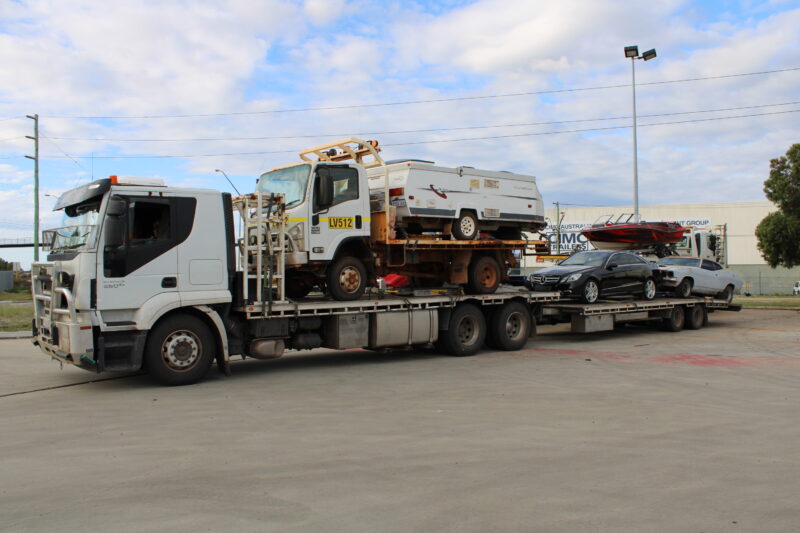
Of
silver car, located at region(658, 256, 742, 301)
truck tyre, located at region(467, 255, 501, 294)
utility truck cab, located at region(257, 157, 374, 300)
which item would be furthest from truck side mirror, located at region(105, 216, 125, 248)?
silver car, located at region(658, 256, 742, 301)

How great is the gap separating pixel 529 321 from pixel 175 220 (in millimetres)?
8116

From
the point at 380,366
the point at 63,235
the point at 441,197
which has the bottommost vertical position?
the point at 380,366

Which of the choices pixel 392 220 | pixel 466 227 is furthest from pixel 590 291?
pixel 392 220

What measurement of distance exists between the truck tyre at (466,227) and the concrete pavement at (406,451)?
3088 mm

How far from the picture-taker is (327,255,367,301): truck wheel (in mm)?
11828

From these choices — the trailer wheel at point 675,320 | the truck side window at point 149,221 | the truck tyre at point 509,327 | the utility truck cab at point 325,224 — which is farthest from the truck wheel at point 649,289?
the truck side window at point 149,221

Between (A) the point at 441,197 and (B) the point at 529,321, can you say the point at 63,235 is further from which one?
(B) the point at 529,321

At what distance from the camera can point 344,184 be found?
12.0 meters

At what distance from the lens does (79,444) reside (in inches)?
261

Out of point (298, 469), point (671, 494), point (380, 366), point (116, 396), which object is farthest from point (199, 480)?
point (380, 366)

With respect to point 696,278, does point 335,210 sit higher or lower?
higher

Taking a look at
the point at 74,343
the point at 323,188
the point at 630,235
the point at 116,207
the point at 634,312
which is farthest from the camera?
the point at 630,235

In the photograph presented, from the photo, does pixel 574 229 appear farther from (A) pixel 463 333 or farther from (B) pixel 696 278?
(A) pixel 463 333

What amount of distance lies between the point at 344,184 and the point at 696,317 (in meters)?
12.6
